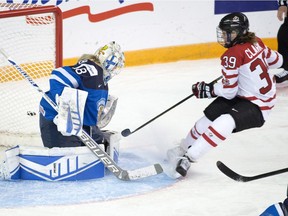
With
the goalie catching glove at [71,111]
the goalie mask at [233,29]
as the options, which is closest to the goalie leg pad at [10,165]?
the goalie catching glove at [71,111]

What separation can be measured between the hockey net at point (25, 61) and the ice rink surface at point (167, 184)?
564 millimetres

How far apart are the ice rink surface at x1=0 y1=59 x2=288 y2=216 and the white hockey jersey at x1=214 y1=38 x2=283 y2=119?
1.36ft

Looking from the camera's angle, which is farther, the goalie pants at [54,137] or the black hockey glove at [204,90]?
the black hockey glove at [204,90]

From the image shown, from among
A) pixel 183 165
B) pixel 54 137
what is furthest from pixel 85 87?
pixel 183 165

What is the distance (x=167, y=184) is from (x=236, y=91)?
0.61m

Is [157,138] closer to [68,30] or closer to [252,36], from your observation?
[252,36]

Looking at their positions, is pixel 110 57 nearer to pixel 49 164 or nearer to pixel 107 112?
pixel 107 112

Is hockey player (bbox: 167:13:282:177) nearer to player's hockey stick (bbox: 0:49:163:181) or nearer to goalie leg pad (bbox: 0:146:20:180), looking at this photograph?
player's hockey stick (bbox: 0:49:163:181)

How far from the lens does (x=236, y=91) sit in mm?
4410

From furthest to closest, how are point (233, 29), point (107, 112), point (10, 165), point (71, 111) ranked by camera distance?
point (107, 112)
point (233, 29)
point (10, 165)
point (71, 111)

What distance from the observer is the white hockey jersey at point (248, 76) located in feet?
14.3

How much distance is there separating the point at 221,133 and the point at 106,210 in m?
0.81

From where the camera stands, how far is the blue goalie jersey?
4.21 m

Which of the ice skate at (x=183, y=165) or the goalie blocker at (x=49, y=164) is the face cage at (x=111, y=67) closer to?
the goalie blocker at (x=49, y=164)
